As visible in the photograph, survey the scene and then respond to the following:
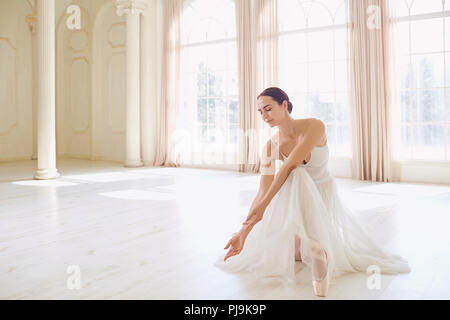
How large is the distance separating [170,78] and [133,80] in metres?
0.80

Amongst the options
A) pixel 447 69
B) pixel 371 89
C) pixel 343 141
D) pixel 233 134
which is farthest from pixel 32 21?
pixel 447 69

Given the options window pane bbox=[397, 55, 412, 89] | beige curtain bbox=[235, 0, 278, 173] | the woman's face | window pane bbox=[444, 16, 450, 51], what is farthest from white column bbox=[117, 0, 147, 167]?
the woman's face

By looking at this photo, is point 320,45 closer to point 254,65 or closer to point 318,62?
point 318,62

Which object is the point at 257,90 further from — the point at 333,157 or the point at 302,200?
the point at 302,200

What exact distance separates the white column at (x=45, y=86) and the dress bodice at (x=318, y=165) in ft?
17.2

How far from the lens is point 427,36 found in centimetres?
603

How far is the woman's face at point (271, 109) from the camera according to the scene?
2.15 meters

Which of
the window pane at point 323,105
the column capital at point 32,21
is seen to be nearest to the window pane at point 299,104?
the window pane at point 323,105

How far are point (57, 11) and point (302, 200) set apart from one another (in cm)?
1015

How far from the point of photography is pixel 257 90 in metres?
7.17

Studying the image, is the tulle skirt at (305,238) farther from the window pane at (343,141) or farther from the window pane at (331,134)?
the window pane at (331,134)

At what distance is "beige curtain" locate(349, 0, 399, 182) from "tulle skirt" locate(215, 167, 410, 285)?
13.2 ft

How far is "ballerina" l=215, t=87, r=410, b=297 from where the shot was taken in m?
2.01
